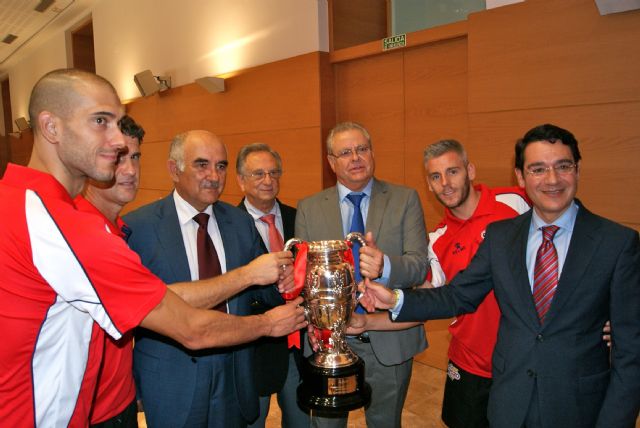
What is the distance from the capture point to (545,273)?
1618 millimetres

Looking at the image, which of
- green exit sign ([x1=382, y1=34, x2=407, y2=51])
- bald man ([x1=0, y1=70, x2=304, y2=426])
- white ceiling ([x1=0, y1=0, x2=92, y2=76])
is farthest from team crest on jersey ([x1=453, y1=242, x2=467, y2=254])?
white ceiling ([x1=0, y1=0, x2=92, y2=76])

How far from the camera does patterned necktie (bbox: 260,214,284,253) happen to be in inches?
100

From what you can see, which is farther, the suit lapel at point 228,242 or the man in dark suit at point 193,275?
the suit lapel at point 228,242

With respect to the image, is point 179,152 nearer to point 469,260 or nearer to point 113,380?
point 113,380

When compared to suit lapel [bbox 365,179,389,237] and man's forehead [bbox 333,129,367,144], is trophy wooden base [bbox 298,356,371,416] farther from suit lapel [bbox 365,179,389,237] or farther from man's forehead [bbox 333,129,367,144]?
man's forehead [bbox 333,129,367,144]

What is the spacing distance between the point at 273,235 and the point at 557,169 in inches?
57.2

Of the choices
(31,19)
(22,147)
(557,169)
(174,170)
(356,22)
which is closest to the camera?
(557,169)

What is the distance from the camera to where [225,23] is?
5.91 m

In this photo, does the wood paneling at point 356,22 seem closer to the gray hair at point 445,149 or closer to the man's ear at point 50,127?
the gray hair at point 445,149

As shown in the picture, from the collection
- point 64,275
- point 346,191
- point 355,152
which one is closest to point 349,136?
point 355,152

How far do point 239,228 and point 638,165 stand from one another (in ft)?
7.70

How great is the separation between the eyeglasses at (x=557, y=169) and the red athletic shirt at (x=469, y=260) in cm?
54

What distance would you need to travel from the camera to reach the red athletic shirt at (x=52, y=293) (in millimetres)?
1197

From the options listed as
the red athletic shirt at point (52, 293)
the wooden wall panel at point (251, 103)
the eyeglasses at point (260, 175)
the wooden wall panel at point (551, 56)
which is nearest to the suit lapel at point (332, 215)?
the eyeglasses at point (260, 175)
